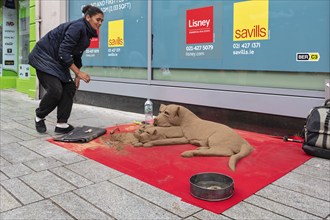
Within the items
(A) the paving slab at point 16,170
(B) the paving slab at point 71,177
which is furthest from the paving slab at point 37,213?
(A) the paving slab at point 16,170

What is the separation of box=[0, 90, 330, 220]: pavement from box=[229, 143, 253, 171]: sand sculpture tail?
467 mm

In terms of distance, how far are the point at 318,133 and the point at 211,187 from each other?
4.97 ft

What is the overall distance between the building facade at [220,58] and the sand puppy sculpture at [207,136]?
0.99 m

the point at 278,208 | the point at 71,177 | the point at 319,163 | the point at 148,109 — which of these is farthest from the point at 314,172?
the point at 148,109

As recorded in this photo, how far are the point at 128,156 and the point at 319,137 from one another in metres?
2.01

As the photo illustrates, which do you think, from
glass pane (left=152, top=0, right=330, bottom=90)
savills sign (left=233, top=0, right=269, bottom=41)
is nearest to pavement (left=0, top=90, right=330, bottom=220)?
glass pane (left=152, top=0, right=330, bottom=90)

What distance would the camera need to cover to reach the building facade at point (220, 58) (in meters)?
4.31

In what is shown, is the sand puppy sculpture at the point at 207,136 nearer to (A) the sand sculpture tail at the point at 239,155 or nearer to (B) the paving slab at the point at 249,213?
(A) the sand sculpture tail at the point at 239,155

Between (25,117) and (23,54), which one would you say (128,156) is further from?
(23,54)

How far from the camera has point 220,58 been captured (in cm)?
514

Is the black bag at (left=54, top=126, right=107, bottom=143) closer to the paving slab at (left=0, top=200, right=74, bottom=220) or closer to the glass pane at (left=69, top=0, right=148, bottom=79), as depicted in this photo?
the paving slab at (left=0, top=200, right=74, bottom=220)

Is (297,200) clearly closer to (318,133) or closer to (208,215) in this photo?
(208,215)

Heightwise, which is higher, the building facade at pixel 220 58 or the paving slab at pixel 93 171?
the building facade at pixel 220 58

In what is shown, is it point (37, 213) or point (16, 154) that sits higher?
point (16, 154)
